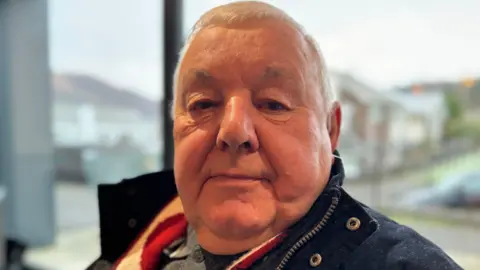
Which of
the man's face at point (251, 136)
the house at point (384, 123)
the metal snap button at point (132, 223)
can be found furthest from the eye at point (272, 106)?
the house at point (384, 123)

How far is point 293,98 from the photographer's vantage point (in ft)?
2.81

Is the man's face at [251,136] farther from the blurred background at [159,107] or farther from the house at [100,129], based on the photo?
the house at [100,129]

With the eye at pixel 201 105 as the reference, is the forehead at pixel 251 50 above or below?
above

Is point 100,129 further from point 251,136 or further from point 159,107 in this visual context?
point 251,136

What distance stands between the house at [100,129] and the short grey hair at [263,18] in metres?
1.60

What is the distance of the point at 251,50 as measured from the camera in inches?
33.4

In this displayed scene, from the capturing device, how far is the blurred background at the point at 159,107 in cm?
175

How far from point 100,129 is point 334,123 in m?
2.29

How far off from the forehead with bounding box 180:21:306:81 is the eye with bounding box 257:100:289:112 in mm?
46

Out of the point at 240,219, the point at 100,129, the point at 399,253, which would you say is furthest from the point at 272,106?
the point at 100,129

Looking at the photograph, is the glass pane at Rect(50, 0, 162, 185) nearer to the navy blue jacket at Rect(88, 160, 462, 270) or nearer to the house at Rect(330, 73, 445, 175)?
the house at Rect(330, 73, 445, 175)

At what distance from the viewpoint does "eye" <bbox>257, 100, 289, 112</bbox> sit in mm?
853

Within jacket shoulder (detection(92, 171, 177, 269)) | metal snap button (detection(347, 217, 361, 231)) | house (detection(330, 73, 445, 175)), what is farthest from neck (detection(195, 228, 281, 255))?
house (detection(330, 73, 445, 175))

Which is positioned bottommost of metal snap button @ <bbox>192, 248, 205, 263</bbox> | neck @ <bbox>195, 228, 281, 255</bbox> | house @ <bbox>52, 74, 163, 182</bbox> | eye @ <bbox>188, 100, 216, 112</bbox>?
house @ <bbox>52, 74, 163, 182</bbox>
